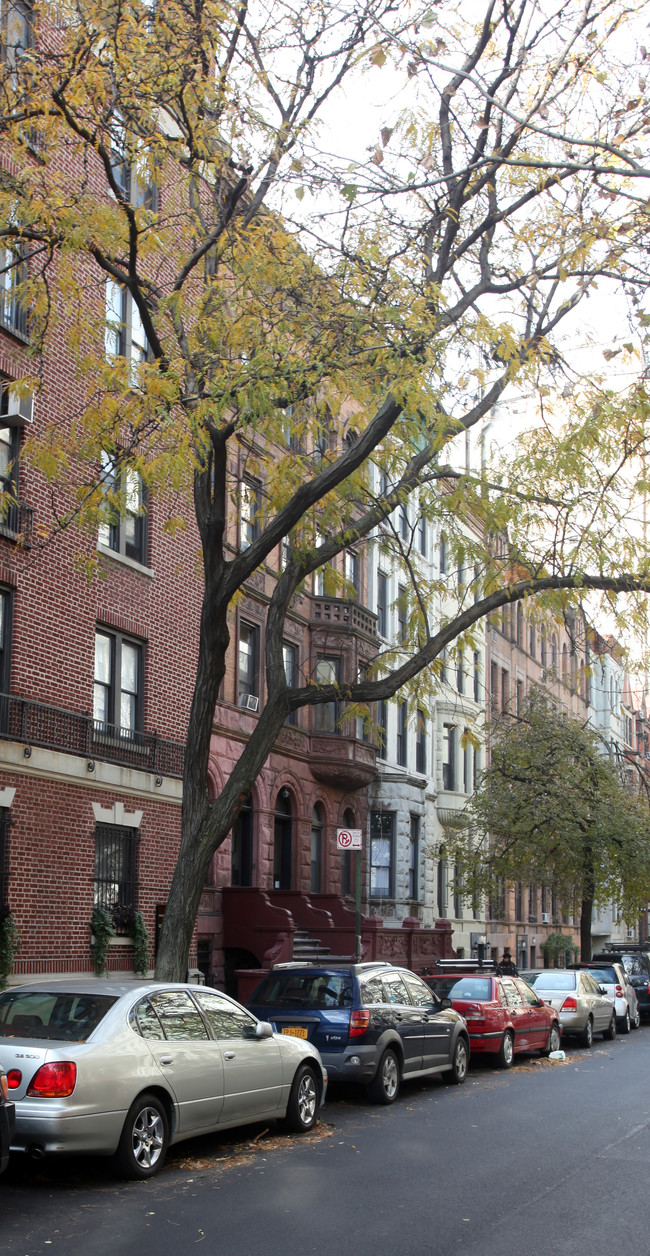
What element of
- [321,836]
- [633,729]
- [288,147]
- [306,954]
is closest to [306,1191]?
[288,147]

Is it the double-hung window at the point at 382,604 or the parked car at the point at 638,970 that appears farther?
the double-hung window at the point at 382,604

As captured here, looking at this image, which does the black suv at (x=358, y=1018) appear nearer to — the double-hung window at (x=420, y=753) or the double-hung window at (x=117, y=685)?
the double-hung window at (x=117, y=685)

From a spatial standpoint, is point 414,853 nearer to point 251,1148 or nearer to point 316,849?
point 316,849

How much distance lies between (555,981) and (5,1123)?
17.8 m

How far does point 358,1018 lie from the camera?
13688 millimetres

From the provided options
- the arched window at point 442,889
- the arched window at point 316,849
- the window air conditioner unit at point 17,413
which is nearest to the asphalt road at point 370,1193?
the window air conditioner unit at point 17,413

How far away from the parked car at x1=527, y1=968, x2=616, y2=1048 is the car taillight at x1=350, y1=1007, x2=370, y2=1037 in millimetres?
10200

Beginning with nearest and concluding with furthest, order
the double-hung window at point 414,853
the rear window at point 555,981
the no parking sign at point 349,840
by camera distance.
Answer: the no parking sign at point 349,840 < the rear window at point 555,981 < the double-hung window at point 414,853

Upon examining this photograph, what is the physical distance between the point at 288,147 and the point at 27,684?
8061 mm

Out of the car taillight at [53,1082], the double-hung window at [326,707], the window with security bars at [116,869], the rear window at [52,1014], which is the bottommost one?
the car taillight at [53,1082]

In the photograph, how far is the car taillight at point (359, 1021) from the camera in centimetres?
1363

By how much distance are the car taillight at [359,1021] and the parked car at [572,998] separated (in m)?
10.2

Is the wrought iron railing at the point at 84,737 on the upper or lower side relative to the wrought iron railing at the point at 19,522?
lower

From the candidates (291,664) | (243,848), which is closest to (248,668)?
(291,664)
